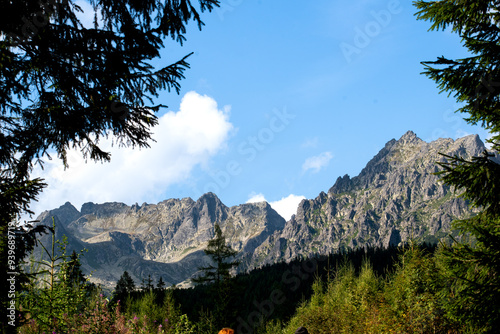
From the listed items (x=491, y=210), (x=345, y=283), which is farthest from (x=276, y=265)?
(x=491, y=210)

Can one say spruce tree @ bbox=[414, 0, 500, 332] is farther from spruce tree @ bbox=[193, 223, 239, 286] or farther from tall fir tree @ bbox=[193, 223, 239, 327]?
spruce tree @ bbox=[193, 223, 239, 286]

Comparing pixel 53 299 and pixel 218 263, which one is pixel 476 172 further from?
pixel 218 263

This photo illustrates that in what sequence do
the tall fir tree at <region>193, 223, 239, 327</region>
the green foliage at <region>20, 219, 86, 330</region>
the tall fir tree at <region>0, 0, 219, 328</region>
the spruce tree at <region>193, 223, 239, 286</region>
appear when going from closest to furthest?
1. the tall fir tree at <region>0, 0, 219, 328</region>
2. the green foliage at <region>20, 219, 86, 330</region>
3. the tall fir tree at <region>193, 223, 239, 327</region>
4. the spruce tree at <region>193, 223, 239, 286</region>

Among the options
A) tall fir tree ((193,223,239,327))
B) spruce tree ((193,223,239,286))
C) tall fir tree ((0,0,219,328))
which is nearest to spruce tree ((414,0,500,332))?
tall fir tree ((0,0,219,328))

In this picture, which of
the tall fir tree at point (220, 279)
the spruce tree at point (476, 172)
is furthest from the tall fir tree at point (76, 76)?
the tall fir tree at point (220, 279)

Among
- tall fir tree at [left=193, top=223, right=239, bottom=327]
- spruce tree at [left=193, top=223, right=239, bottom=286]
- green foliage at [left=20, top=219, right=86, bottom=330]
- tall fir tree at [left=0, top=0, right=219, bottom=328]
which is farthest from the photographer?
Answer: spruce tree at [left=193, top=223, right=239, bottom=286]

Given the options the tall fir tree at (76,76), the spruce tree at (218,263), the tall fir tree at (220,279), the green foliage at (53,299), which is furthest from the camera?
the spruce tree at (218,263)

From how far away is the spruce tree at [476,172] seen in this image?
6.22 m

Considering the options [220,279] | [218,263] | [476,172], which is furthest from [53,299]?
[220,279]

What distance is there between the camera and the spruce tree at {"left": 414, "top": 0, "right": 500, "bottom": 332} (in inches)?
245

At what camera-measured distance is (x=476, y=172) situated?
6781 mm

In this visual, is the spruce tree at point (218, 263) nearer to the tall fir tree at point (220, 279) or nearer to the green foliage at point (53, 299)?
the tall fir tree at point (220, 279)

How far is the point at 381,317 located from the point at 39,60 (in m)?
12.9

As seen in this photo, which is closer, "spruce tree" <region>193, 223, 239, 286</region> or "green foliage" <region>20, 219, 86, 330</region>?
"green foliage" <region>20, 219, 86, 330</region>
